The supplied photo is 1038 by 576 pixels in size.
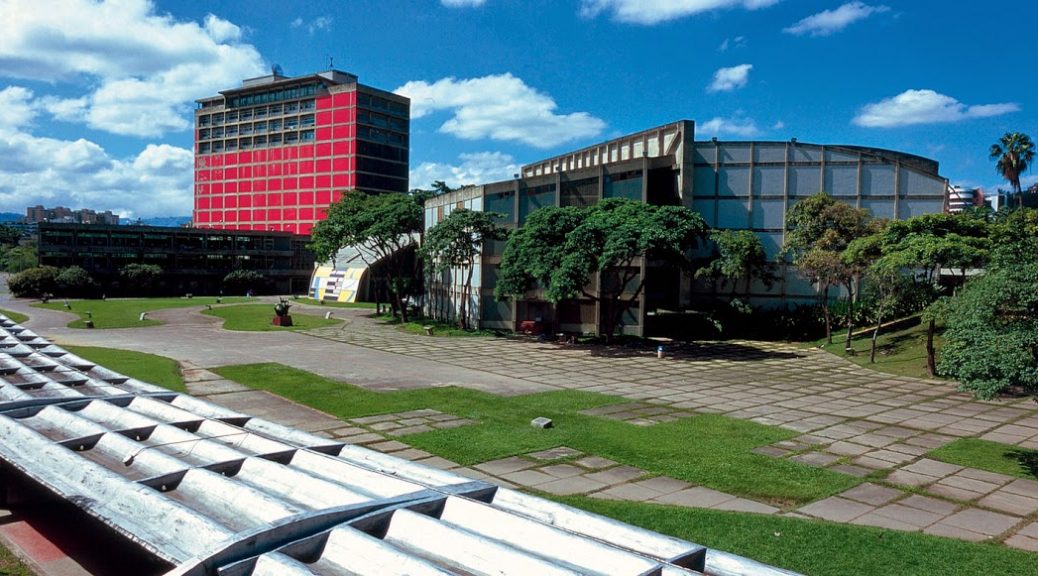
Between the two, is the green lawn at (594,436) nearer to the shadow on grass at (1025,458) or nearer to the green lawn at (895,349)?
the shadow on grass at (1025,458)

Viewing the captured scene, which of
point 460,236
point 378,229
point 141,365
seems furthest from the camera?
point 378,229

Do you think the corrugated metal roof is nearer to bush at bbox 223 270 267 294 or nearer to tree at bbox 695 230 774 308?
tree at bbox 695 230 774 308

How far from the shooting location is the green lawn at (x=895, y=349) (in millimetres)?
21953

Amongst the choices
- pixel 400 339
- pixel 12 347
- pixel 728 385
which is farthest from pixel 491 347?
pixel 12 347

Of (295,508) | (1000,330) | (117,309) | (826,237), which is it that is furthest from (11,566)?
(117,309)

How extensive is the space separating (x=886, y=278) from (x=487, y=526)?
70.9 ft

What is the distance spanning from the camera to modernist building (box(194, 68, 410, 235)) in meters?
82.1

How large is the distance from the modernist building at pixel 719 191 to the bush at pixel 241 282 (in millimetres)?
36247

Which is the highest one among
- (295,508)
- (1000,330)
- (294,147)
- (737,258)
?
(294,147)

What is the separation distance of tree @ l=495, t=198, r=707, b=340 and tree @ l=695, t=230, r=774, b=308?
13.2ft

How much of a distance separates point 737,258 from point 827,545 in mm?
23816

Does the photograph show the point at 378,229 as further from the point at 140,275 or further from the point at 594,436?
the point at 140,275

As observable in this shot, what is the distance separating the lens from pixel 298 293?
6688cm

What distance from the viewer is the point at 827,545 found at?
7020 millimetres
